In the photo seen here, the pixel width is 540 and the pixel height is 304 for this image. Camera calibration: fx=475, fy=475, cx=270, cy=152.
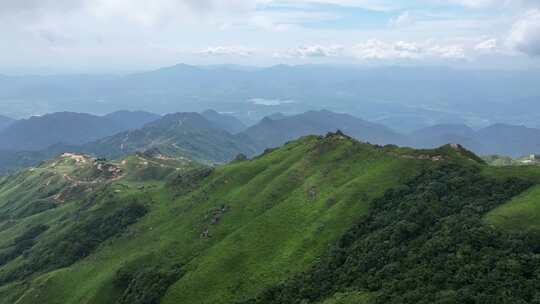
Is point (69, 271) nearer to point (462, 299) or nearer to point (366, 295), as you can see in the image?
point (366, 295)

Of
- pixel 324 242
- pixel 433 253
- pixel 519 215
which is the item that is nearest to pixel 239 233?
pixel 324 242

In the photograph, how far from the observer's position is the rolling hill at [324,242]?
8944 cm

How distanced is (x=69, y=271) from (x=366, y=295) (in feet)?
391

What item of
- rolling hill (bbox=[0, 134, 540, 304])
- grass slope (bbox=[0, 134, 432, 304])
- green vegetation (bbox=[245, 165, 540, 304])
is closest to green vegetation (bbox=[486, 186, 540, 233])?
rolling hill (bbox=[0, 134, 540, 304])

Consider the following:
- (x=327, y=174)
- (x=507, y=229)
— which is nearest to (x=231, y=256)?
(x=327, y=174)

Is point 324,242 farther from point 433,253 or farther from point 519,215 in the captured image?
point 519,215

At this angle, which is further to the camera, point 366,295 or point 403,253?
point 403,253

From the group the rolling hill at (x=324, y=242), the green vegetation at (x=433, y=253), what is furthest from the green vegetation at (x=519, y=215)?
the green vegetation at (x=433, y=253)

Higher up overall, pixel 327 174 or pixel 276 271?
pixel 327 174

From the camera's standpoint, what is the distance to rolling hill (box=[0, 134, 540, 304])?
89.4 m

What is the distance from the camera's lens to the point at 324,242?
5030 inches

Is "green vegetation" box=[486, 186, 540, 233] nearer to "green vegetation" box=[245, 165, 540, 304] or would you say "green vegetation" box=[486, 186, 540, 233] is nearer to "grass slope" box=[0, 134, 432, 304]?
"green vegetation" box=[245, 165, 540, 304]

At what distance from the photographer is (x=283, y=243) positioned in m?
135

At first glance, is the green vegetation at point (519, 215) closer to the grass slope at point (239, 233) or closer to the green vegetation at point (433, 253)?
the green vegetation at point (433, 253)
